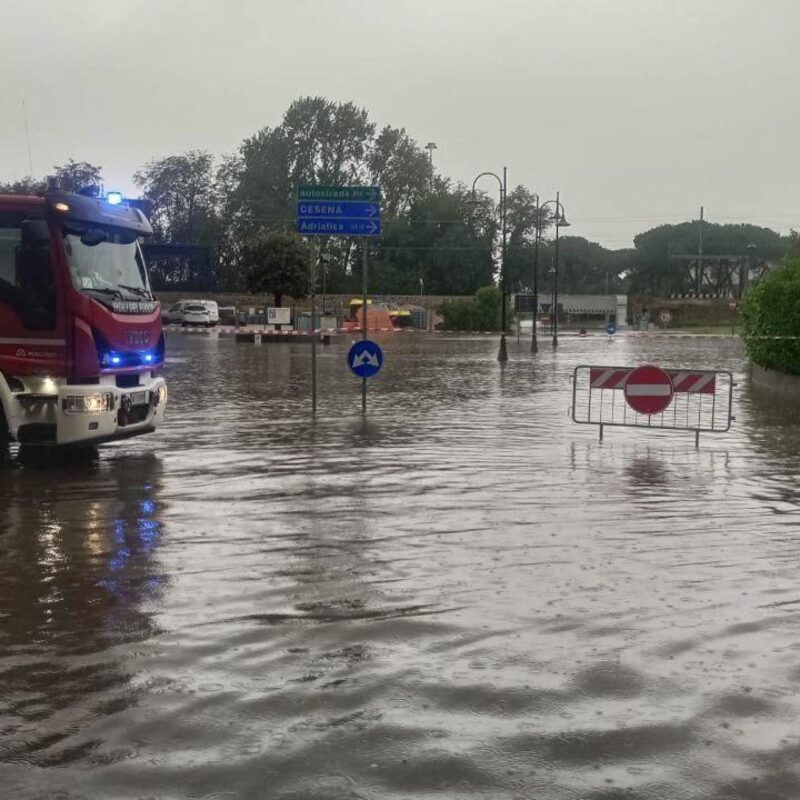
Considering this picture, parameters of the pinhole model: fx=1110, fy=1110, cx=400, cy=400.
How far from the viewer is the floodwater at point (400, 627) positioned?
4.21 meters

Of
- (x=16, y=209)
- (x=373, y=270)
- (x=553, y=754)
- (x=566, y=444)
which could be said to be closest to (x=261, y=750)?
(x=553, y=754)

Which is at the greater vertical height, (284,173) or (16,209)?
(284,173)

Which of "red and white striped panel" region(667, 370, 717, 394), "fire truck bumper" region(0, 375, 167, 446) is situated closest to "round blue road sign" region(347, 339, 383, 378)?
"red and white striped panel" region(667, 370, 717, 394)

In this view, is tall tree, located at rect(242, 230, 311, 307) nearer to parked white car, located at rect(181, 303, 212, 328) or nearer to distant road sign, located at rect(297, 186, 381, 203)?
parked white car, located at rect(181, 303, 212, 328)

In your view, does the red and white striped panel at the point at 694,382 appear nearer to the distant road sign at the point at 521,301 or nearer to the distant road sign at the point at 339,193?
the distant road sign at the point at 339,193

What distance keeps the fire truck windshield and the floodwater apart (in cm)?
194

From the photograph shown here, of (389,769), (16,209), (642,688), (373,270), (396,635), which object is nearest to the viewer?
(389,769)

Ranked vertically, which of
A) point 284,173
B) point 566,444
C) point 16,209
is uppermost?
point 284,173

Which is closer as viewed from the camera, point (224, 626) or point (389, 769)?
point (389, 769)

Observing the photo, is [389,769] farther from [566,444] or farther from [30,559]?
[566,444]

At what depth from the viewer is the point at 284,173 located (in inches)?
4001

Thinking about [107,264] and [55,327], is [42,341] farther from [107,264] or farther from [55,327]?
[107,264]

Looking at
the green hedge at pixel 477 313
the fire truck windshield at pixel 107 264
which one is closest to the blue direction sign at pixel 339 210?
the fire truck windshield at pixel 107 264

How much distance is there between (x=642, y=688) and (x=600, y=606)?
140cm
